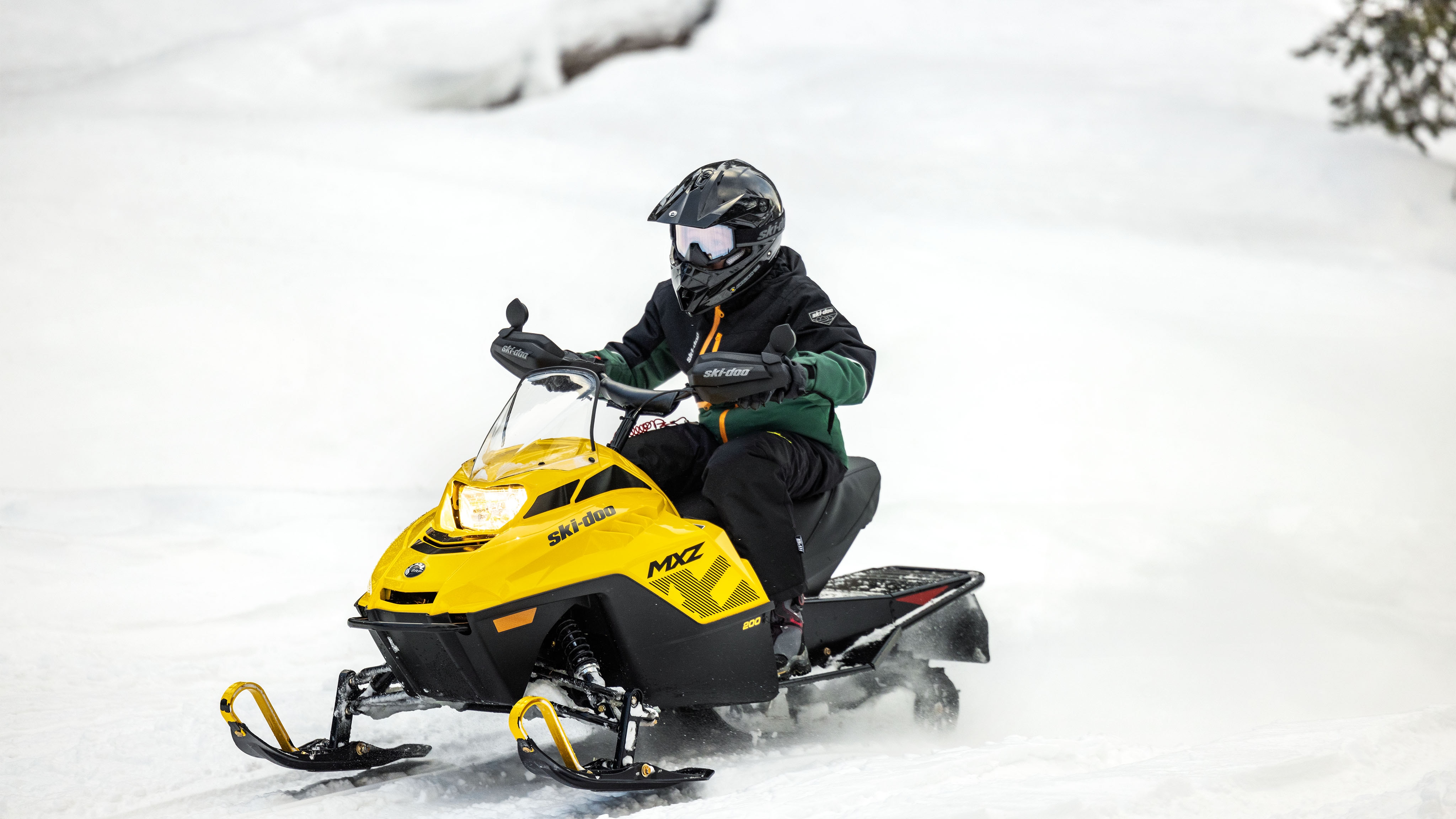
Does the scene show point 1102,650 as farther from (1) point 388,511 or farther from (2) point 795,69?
(2) point 795,69

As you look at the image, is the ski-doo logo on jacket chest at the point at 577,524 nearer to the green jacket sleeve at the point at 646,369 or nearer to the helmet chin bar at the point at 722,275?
the helmet chin bar at the point at 722,275

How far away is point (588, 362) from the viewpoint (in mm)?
3457

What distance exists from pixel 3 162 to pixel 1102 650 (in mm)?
9015

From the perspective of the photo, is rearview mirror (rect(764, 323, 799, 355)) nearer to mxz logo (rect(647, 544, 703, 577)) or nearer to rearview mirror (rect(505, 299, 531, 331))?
mxz logo (rect(647, 544, 703, 577))

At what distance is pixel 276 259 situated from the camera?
862 centimetres

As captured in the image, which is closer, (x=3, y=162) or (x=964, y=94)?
(x=3, y=162)

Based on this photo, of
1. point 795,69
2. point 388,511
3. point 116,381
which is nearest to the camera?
point 388,511

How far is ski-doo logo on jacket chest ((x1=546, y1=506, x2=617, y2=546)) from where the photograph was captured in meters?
2.83

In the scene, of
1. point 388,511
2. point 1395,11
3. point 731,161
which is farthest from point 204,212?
point 1395,11

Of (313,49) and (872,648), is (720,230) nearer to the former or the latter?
(872,648)

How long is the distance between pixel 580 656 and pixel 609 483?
1.52 ft

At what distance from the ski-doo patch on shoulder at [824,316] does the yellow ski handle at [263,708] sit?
1.87m

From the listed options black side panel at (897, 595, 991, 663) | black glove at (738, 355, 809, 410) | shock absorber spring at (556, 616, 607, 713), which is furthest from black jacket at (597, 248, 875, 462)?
black side panel at (897, 595, 991, 663)

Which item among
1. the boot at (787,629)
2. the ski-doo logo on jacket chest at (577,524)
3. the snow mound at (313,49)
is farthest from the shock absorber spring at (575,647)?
the snow mound at (313,49)
